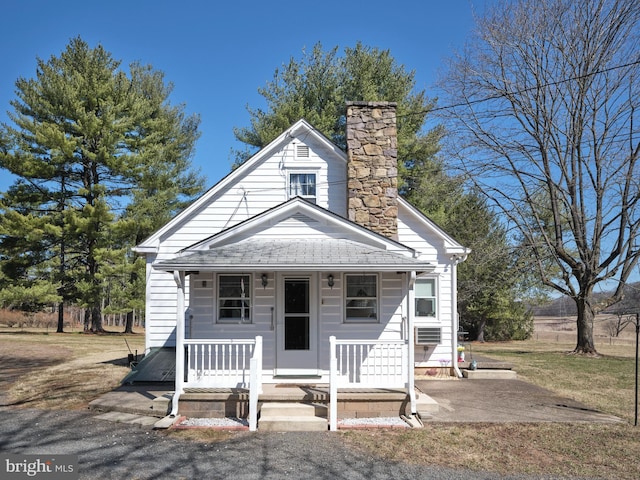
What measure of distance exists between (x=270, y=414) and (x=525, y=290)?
24885mm

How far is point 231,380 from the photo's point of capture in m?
8.98

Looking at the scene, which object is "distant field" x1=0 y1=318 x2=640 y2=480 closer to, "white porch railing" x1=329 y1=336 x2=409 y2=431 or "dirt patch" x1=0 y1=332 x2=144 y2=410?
"dirt patch" x1=0 y1=332 x2=144 y2=410

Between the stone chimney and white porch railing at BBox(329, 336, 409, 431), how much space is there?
307cm

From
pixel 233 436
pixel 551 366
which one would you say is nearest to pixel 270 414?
pixel 233 436

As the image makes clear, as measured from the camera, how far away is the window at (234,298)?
9969 mm

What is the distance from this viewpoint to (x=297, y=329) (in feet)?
32.5

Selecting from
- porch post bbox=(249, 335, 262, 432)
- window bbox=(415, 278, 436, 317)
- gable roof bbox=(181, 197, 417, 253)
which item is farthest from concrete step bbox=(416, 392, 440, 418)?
window bbox=(415, 278, 436, 317)

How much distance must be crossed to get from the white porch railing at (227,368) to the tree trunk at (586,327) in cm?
1465

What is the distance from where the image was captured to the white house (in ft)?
29.0

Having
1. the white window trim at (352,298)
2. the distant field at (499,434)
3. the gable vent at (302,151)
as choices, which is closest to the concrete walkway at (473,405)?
the distant field at (499,434)

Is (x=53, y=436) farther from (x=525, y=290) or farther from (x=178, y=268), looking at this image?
(x=525, y=290)

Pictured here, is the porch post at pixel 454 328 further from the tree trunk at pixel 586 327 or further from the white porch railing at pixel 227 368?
the tree trunk at pixel 586 327

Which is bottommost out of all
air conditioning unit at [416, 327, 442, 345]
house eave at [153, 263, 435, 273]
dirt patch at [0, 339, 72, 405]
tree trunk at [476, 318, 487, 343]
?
tree trunk at [476, 318, 487, 343]

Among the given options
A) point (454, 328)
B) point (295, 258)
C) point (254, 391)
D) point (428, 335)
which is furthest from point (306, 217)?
point (454, 328)
